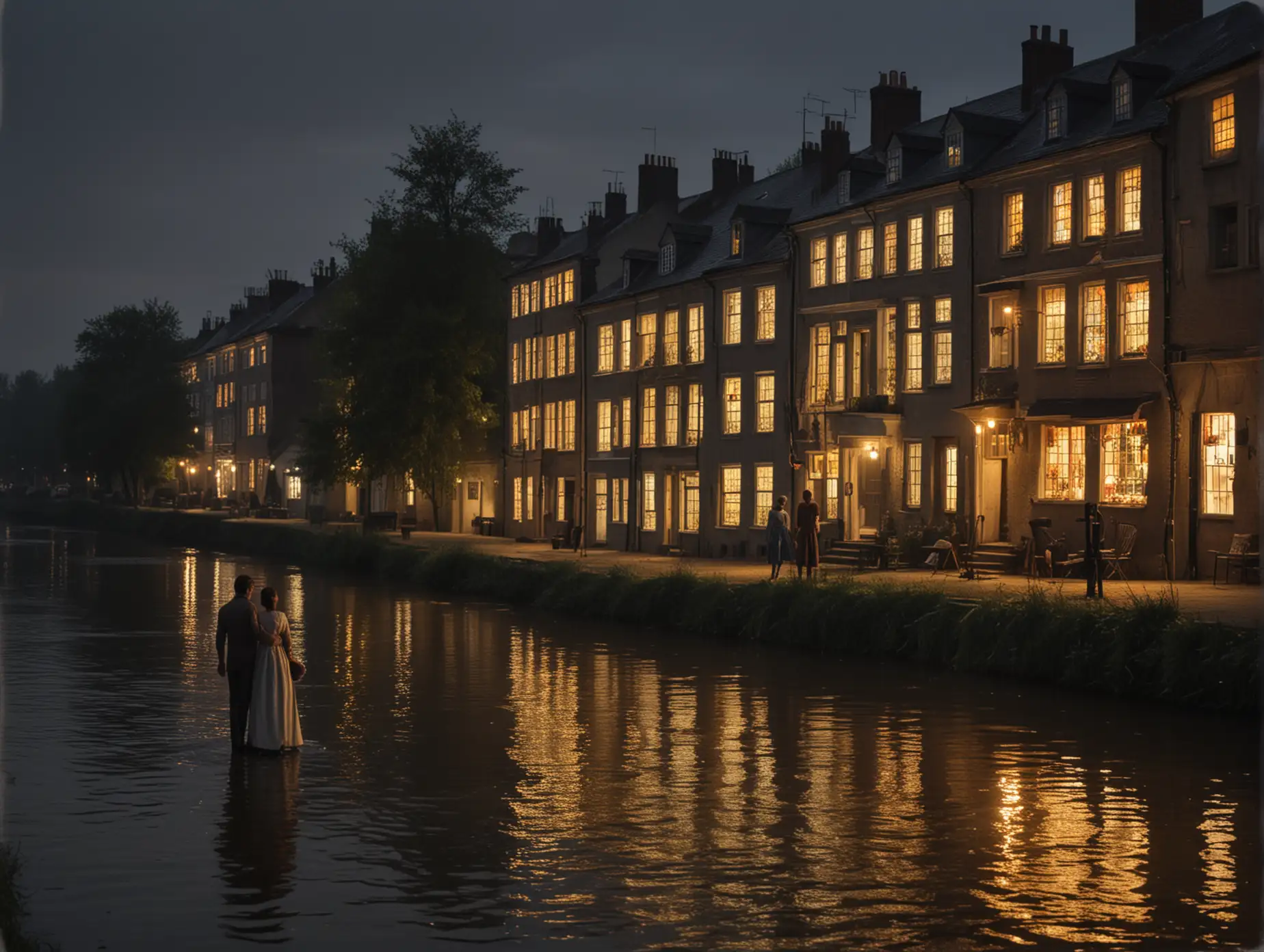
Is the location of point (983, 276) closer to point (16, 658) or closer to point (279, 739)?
point (16, 658)

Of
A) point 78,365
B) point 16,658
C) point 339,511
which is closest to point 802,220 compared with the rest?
point 16,658

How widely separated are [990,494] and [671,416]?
58.6ft

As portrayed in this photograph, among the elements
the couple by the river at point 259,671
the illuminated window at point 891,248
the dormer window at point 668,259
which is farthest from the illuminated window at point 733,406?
the couple by the river at point 259,671

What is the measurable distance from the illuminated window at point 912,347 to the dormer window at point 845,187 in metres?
4.83

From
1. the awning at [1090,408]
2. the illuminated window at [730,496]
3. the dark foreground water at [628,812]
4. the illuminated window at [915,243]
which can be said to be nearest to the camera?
the dark foreground water at [628,812]

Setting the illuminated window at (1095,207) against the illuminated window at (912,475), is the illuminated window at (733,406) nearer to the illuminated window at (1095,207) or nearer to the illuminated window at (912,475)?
the illuminated window at (912,475)

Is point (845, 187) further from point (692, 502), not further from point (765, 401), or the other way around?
point (692, 502)

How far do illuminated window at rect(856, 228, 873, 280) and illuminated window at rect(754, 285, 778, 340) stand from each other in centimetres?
460

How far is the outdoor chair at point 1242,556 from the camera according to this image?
3344 centimetres

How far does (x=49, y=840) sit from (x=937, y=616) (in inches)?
684

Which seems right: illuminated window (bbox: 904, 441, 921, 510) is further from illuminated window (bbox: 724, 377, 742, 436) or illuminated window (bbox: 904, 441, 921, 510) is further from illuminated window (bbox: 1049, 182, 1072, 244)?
illuminated window (bbox: 724, 377, 742, 436)

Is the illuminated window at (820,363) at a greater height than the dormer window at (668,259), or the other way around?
the dormer window at (668,259)

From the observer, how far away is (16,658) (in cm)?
2927

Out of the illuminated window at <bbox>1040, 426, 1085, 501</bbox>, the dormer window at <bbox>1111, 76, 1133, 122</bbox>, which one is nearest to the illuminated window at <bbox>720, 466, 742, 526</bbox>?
the illuminated window at <bbox>1040, 426, 1085, 501</bbox>
